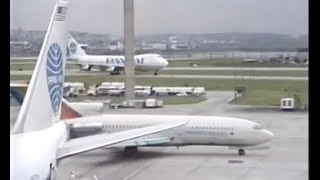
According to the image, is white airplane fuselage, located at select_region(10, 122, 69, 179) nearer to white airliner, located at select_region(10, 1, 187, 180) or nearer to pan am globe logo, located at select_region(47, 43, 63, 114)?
white airliner, located at select_region(10, 1, 187, 180)

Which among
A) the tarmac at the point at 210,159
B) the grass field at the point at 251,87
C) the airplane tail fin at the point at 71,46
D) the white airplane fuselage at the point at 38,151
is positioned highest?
the airplane tail fin at the point at 71,46

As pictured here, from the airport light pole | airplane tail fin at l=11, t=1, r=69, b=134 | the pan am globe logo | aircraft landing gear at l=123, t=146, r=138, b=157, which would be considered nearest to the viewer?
airplane tail fin at l=11, t=1, r=69, b=134

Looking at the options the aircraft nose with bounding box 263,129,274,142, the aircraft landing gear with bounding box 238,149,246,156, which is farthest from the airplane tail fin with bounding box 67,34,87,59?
the aircraft nose with bounding box 263,129,274,142

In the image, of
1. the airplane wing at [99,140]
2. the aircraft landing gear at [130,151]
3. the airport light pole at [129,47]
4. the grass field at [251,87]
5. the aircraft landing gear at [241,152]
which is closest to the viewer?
the airplane wing at [99,140]

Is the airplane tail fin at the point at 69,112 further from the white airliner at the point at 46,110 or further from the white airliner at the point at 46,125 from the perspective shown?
the white airliner at the point at 46,110

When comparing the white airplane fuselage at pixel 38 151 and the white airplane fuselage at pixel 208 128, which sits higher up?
the white airplane fuselage at pixel 38 151


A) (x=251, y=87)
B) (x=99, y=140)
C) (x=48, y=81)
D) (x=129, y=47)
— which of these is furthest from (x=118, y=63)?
(x=48, y=81)

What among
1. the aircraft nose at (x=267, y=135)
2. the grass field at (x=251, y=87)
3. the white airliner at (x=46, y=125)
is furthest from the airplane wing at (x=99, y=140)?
the aircraft nose at (x=267, y=135)
